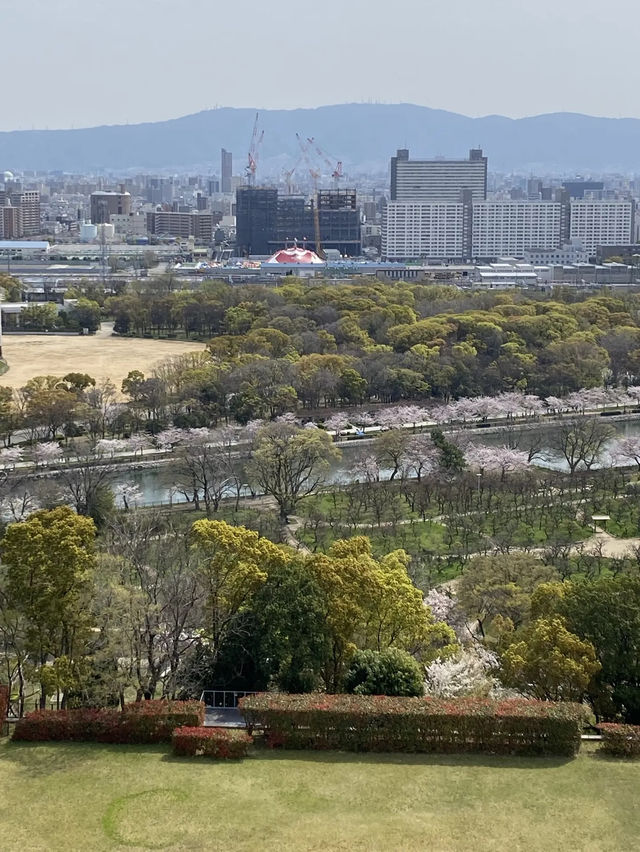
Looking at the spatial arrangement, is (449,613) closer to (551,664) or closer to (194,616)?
(551,664)

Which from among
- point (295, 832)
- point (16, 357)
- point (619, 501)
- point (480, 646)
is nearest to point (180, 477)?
point (619, 501)

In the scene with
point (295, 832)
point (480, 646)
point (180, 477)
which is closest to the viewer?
point (295, 832)

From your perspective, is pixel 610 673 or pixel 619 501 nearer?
pixel 610 673

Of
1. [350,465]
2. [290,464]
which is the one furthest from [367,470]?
[290,464]

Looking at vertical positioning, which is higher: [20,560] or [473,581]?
[20,560]

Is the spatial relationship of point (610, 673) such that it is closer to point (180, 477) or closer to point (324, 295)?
point (180, 477)

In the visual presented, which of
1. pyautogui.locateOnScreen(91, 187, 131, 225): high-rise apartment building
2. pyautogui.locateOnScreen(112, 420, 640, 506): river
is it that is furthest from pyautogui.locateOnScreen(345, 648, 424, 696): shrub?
pyautogui.locateOnScreen(91, 187, 131, 225): high-rise apartment building

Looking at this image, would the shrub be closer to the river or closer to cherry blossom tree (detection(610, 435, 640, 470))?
the river
